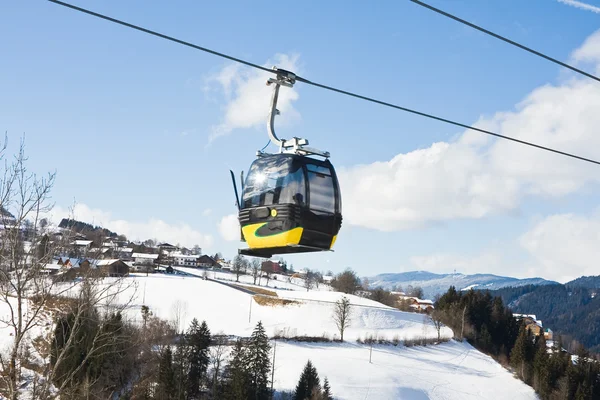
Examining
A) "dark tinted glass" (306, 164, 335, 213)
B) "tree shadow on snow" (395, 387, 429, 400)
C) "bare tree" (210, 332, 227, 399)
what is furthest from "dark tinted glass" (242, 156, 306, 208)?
"tree shadow on snow" (395, 387, 429, 400)

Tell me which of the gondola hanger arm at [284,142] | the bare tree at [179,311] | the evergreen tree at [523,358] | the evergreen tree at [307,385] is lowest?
the evergreen tree at [307,385]

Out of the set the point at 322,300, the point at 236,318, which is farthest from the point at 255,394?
the point at 322,300

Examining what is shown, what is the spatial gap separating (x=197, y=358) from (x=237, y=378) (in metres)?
5.78

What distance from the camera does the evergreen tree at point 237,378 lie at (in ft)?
146

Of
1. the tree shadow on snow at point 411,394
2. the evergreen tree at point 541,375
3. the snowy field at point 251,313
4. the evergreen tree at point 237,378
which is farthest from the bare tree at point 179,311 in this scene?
the evergreen tree at point 541,375

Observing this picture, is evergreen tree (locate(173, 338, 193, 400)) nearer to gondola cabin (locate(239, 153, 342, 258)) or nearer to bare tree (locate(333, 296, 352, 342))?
bare tree (locate(333, 296, 352, 342))

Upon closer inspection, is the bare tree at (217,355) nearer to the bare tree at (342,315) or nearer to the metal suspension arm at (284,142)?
the bare tree at (342,315)

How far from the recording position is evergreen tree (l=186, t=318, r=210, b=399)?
1896 inches

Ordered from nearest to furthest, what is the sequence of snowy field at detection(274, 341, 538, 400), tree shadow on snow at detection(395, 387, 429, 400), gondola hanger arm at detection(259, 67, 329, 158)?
gondola hanger arm at detection(259, 67, 329, 158), snowy field at detection(274, 341, 538, 400), tree shadow on snow at detection(395, 387, 429, 400)

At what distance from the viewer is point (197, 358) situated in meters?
49.2

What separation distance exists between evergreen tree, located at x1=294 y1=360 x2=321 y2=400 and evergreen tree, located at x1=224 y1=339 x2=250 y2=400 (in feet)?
13.6

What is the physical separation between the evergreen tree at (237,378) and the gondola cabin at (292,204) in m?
35.3

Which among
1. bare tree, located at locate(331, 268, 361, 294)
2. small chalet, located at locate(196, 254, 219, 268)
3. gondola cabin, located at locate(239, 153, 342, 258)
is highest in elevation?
small chalet, located at locate(196, 254, 219, 268)

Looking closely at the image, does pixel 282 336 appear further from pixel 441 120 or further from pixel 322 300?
pixel 441 120
